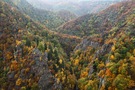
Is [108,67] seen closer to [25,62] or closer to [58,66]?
[58,66]

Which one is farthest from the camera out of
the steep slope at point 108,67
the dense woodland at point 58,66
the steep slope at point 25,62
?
the steep slope at point 25,62

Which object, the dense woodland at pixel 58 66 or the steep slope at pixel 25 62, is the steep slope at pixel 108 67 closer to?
the dense woodland at pixel 58 66

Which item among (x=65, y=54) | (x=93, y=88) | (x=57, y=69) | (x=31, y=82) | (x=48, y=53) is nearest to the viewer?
(x=93, y=88)

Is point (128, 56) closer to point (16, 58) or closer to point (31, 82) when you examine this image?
point (31, 82)

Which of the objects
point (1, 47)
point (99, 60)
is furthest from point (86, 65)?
point (1, 47)

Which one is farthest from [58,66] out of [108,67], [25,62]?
[108,67]

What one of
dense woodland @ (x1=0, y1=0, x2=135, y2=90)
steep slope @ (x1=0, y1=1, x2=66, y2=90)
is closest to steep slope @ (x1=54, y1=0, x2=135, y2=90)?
A: dense woodland @ (x1=0, y1=0, x2=135, y2=90)

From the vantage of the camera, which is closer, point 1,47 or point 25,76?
point 25,76

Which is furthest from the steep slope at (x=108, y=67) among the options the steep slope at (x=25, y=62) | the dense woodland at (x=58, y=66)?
the steep slope at (x=25, y=62)

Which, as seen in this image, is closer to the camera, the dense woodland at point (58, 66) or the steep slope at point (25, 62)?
the dense woodland at point (58, 66)

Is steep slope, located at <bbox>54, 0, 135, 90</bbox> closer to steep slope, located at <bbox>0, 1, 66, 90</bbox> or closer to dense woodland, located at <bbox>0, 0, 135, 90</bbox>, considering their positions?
dense woodland, located at <bbox>0, 0, 135, 90</bbox>

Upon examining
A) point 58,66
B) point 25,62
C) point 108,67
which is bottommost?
point 108,67
